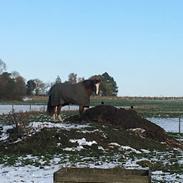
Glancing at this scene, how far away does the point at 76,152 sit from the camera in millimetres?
17797

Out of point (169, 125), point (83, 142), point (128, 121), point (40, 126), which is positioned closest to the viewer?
point (83, 142)

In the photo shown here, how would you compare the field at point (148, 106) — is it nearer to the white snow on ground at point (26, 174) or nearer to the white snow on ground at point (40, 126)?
the white snow on ground at point (40, 126)

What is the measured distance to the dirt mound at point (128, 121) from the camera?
22000mm

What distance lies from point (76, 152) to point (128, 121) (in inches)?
233

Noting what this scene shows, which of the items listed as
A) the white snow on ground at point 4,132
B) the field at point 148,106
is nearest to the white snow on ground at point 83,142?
the white snow on ground at point 4,132

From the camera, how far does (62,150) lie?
18.0m

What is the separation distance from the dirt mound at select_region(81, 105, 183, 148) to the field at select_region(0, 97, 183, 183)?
3.65 ft

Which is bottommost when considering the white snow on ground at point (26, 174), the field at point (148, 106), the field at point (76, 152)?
the white snow on ground at point (26, 174)

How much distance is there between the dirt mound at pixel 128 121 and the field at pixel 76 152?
1111 millimetres

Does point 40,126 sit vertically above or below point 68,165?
above

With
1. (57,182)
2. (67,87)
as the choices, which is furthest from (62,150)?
(57,182)

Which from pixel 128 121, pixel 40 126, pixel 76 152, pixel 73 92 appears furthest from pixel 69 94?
pixel 76 152

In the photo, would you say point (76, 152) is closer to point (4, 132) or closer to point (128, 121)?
point (4, 132)

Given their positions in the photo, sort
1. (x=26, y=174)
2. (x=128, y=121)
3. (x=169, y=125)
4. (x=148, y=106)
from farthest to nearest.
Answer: (x=148, y=106), (x=169, y=125), (x=128, y=121), (x=26, y=174)
